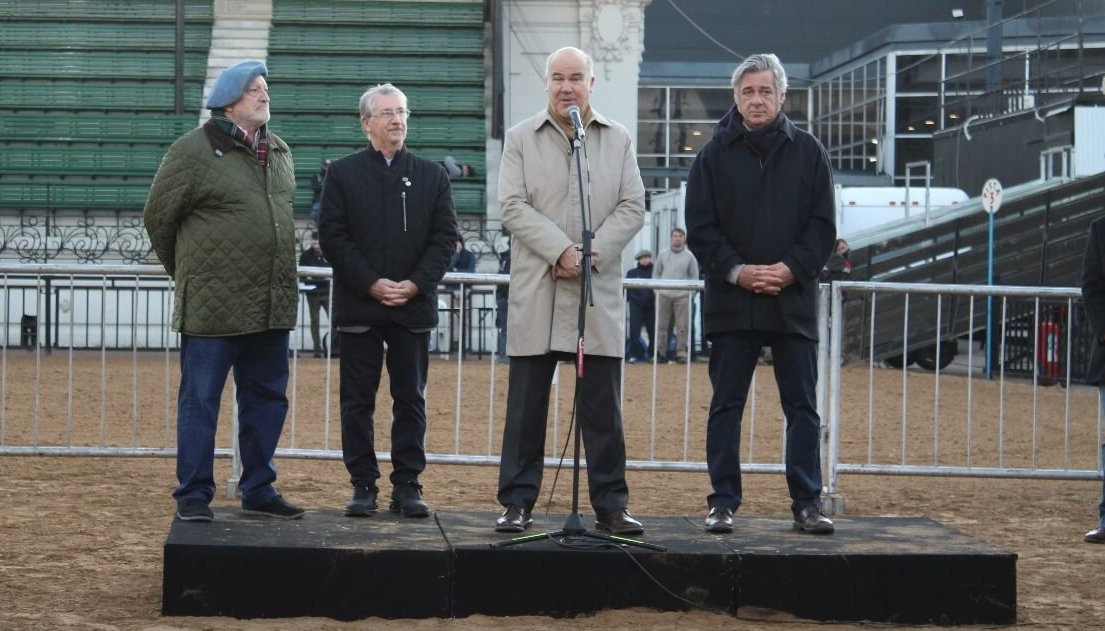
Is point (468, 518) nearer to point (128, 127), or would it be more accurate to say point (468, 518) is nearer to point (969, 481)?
point (969, 481)

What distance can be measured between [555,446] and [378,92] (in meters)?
3.54

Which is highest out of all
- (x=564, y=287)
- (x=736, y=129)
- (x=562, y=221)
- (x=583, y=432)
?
(x=736, y=129)

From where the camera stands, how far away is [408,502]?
7.00m

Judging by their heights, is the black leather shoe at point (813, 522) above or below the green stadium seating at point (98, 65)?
below

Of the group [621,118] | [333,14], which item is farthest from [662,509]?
[333,14]

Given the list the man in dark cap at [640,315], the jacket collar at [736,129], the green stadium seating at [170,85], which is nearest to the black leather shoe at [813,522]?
the jacket collar at [736,129]

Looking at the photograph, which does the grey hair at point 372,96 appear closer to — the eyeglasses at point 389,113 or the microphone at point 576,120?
the eyeglasses at point 389,113

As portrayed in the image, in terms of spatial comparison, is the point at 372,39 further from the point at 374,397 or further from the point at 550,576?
the point at 550,576

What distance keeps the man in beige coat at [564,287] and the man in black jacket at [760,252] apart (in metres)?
0.41

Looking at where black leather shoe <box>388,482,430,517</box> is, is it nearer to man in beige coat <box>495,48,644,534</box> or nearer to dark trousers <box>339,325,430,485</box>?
dark trousers <box>339,325,430,485</box>

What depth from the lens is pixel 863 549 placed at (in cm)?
633

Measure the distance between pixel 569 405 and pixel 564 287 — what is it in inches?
302

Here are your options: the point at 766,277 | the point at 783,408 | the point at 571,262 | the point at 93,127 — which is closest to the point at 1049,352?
the point at 783,408

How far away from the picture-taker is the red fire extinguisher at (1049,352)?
16.2m
